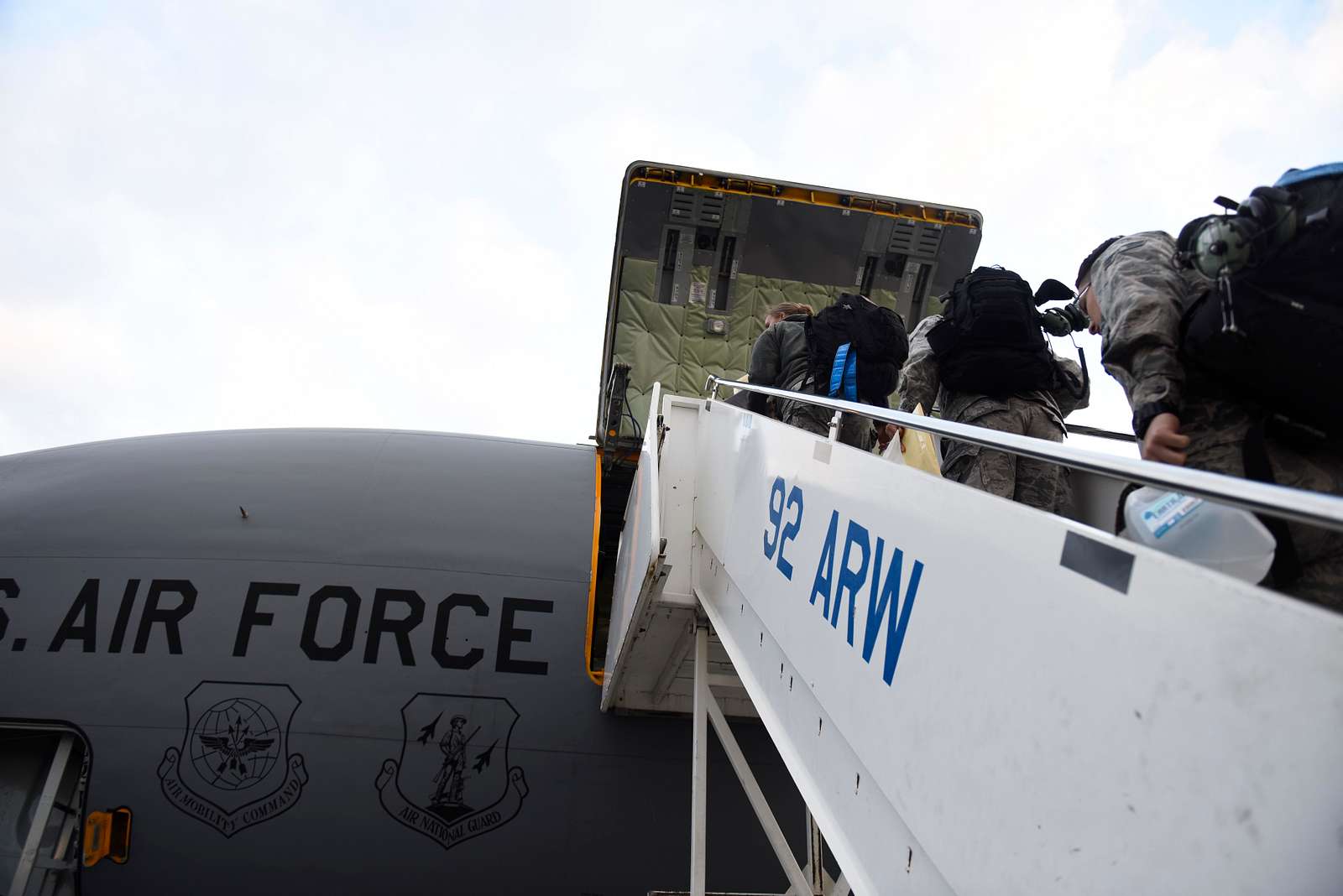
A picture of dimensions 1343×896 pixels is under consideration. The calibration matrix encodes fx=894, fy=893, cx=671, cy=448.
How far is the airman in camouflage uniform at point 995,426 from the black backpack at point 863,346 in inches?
18.1

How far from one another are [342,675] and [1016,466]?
11.8ft

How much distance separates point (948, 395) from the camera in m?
3.06

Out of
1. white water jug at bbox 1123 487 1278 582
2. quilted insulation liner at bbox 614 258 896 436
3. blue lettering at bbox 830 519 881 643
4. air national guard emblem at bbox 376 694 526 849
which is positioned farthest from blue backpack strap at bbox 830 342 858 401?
quilted insulation liner at bbox 614 258 896 436

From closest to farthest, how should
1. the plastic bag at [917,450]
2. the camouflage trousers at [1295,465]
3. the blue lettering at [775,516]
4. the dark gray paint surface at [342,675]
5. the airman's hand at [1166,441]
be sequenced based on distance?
the camouflage trousers at [1295,465] → the airman's hand at [1166,441] → the blue lettering at [775,516] → the plastic bag at [917,450] → the dark gray paint surface at [342,675]

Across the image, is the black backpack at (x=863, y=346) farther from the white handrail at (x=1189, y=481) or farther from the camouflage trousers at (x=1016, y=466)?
the white handrail at (x=1189, y=481)

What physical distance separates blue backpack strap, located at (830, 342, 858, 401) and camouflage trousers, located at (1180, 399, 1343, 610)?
175cm

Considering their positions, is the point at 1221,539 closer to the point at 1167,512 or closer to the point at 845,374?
the point at 1167,512

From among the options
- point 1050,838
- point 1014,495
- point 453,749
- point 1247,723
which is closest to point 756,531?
point 1014,495

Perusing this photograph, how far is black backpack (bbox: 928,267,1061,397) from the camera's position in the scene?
9.38 feet

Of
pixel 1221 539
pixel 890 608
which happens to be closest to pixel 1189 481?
pixel 1221 539

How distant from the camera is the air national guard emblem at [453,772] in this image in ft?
14.6

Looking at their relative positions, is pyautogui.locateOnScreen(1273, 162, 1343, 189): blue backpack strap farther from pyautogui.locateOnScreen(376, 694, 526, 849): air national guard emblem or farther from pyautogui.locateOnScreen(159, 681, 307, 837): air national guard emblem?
pyautogui.locateOnScreen(159, 681, 307, 837): air national guard emblem

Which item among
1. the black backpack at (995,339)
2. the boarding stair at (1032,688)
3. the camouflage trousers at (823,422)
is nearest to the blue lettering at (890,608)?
the boarding stair at (1032,688)

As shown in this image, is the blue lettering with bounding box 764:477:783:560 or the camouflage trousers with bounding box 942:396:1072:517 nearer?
the camouflage trousers with bounding box 942:396:1072:517
